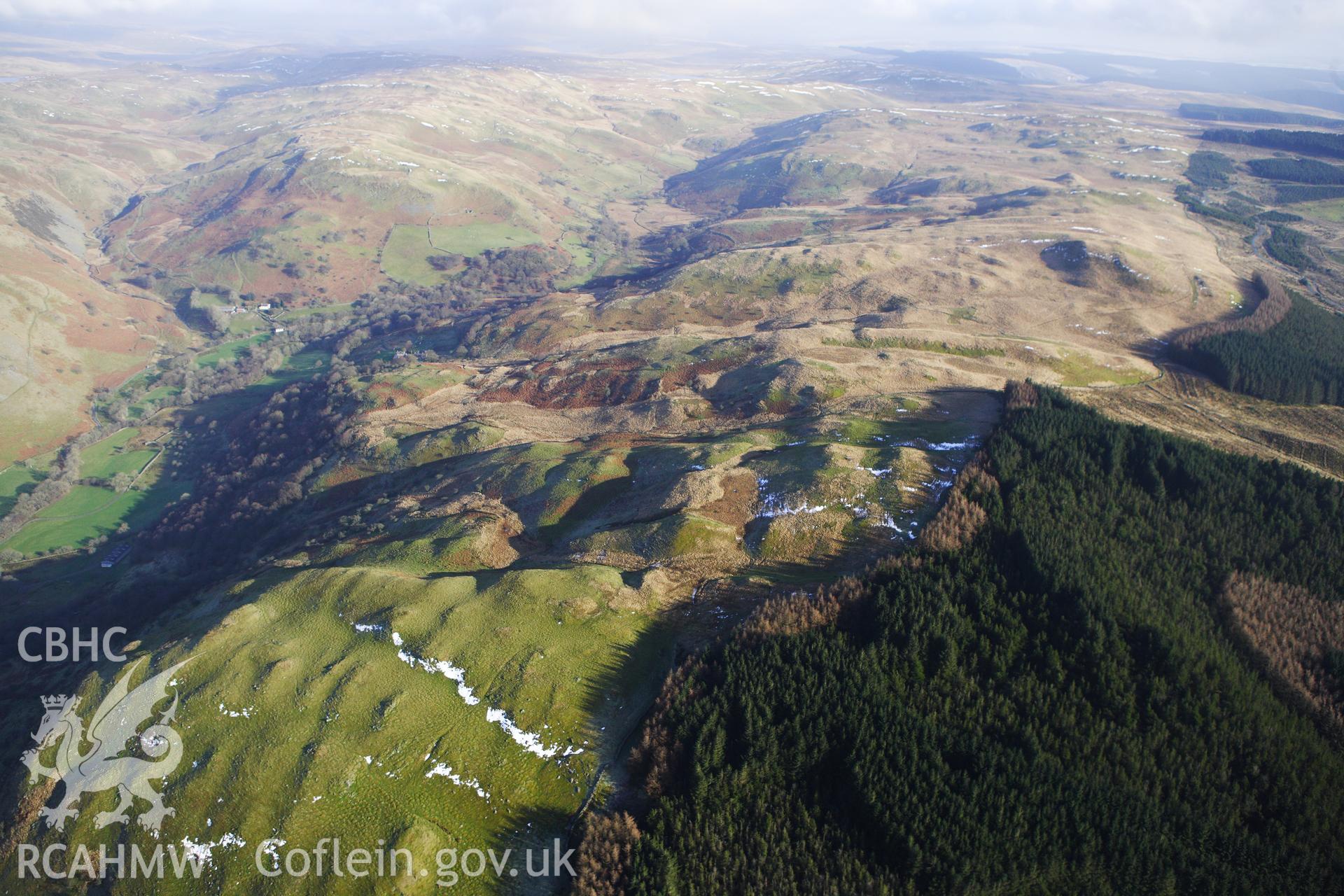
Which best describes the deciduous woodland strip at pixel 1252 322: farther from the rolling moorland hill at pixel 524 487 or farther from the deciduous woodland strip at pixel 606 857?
the deciduous woodland strip at pixel 606 857

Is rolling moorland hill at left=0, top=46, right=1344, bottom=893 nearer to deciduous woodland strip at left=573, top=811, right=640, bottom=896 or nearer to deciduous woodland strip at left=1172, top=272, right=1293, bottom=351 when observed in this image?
deciduous woodland strip at left=573, top=811, right=640, bottom=896

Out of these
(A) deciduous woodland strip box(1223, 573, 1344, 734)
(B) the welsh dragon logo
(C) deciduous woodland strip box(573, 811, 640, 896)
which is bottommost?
(B) the welsh dragon logo

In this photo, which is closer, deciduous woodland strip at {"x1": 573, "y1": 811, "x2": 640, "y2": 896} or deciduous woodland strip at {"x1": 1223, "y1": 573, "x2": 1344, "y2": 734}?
deciduous woodland strip at {"x1": 573, "y1": 811, "x2": 640, "y2": 896}

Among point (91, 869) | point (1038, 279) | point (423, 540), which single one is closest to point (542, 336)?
point (423, 540)

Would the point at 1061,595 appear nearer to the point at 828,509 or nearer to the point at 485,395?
the point at 828,509

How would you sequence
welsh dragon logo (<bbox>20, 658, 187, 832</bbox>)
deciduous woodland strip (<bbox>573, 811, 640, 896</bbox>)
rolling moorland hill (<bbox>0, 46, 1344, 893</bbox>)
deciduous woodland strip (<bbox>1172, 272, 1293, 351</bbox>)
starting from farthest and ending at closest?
deciduous woodland strip (<bbox>1172, 272, 1293, 351</bbox>)
rolling moorland hill (<bbox>0, 46, 1344, 893</bbox>)
welsh dragon logo (<bbox>20, 658, 187, 832</bbox>)
deciduous woodland strip (<bbox>573, 811, 640, 896</bbox>)

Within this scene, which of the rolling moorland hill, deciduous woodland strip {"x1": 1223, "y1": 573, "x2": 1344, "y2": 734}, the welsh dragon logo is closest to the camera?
the welsh dragon logo

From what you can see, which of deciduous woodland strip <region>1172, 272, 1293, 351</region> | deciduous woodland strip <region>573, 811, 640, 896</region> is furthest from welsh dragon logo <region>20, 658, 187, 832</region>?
deciduous woodland strip <region>1172, 272, 1293, 351</region>

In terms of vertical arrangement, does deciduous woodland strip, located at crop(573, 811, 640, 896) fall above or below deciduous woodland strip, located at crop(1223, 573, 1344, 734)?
below
